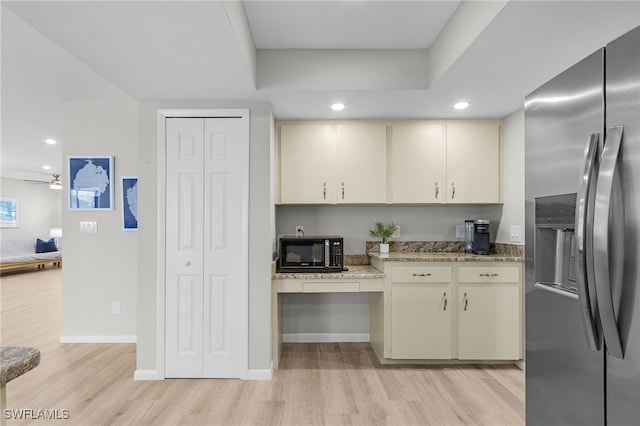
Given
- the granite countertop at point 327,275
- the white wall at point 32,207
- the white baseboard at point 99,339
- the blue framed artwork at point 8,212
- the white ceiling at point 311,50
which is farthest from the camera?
the white wall at point 32,207

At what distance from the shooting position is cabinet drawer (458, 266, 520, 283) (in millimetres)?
2932

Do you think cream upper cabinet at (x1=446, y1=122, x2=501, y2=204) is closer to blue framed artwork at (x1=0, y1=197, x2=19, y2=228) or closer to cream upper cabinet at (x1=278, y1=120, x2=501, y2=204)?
cream upper cabinet at (x1=278, y1=120, x2=501, y2=204)

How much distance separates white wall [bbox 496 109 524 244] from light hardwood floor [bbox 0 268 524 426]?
1.27 meters

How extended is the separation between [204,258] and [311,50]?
71.2 inches

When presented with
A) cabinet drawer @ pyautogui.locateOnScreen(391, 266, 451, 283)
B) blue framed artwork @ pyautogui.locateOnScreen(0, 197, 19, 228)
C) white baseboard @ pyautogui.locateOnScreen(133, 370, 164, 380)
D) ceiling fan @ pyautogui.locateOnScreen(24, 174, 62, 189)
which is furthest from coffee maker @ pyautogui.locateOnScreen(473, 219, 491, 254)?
blue framed artwork @ pyautogui.locateOnScreen(0, 197, 19, 228)

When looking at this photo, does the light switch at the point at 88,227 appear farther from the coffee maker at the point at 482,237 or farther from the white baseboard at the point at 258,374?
the coffee maker at the point at 482,237

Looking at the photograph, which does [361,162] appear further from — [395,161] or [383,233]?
[383,233]

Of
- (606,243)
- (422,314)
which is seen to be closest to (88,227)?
(422,314)

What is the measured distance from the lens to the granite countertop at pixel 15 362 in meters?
0.76

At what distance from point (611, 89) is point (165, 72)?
2.29 metres

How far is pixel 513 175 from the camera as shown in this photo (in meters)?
3.14

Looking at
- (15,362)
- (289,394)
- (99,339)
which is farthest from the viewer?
(99,339)

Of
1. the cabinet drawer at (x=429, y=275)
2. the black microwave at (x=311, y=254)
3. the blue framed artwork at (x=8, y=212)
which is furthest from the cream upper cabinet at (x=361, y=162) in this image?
the blue framed artwork at (x=8, y=212)

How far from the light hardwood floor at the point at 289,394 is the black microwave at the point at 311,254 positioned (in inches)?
33.4
